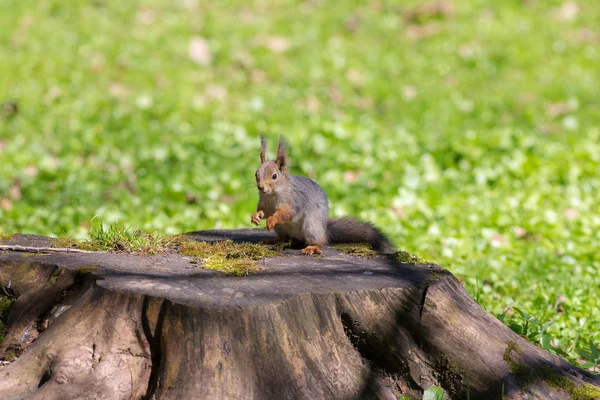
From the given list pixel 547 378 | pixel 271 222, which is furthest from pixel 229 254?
pixel 547 378

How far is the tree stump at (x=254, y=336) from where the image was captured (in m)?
2.51

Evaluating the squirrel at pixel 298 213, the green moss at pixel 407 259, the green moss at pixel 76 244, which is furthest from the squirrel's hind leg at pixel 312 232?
the green moss at pixel 76 244

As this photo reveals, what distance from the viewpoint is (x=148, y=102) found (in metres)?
8.69

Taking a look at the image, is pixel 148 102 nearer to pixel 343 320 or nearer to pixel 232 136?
pixel 232 136

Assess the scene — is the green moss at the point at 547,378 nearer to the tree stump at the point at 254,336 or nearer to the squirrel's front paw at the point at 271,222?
the tree stump at the point at 254,336

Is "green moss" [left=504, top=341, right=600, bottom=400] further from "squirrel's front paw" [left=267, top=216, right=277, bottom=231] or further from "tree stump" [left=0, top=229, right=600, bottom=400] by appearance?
"squirrel's front paw" [left=267, top=216, right=277, bottom=231]

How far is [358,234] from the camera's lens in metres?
3.71

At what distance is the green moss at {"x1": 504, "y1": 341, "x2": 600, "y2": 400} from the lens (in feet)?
9.18

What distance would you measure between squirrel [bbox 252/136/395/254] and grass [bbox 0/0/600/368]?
400mm

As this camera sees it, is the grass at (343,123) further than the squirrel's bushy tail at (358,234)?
Yes

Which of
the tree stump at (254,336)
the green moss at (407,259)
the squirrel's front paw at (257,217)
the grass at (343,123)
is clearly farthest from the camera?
the grass at (343,123)

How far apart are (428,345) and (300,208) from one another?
1.03 meters

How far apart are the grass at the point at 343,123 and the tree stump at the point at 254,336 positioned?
45 centimetres

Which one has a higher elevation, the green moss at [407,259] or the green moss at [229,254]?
the green moss at [407,259]
